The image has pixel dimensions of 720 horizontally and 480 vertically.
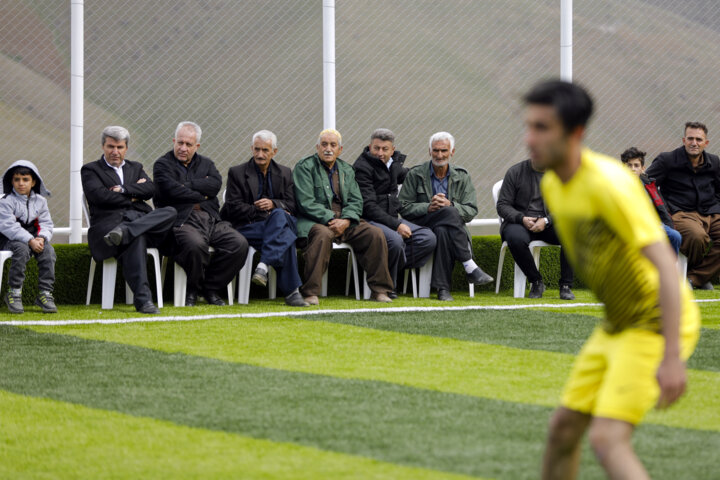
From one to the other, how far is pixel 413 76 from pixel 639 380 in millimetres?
10062

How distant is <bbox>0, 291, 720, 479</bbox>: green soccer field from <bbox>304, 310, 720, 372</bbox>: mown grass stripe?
0.02m

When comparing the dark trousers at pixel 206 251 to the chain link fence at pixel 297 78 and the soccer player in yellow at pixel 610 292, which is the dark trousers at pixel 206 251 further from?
the soccer player in yellow at pixel 610 292

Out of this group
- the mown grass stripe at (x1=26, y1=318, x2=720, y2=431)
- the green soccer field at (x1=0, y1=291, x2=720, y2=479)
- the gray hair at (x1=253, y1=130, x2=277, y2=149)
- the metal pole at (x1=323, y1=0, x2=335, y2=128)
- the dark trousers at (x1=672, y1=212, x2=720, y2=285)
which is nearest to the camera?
the green soccer field at (x1=0, y1=291, x2=720, y2=479)

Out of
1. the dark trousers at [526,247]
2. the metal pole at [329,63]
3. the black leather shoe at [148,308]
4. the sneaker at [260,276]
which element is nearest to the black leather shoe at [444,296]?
the dark trousers at [526,247]

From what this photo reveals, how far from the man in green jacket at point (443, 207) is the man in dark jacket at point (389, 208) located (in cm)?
11

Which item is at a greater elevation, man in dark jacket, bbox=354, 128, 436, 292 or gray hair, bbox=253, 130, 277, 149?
gray hair, bbox=253, 130, 277, 149

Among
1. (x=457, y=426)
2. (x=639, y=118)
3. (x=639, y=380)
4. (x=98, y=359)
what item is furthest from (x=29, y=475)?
(x=639, y=118)

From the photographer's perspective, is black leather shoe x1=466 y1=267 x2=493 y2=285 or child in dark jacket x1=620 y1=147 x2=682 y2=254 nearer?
black leather shoe x1=466 y1=267 x2=493 y2=285

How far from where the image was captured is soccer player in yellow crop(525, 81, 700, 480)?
277 cm

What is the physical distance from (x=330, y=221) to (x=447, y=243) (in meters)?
1.20

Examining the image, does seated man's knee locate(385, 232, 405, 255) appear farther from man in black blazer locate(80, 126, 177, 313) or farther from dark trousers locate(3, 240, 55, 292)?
dark trousers locate(3, 240, 55, 292)

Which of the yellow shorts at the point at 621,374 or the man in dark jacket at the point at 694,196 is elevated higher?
the man in dark jacket at the point at 694,196

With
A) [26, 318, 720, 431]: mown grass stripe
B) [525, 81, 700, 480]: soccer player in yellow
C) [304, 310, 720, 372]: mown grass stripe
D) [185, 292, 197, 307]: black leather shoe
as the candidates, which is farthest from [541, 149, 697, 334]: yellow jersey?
[185, 292, 197, 307]: black leather shoe

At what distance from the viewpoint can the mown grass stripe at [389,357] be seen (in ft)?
18.1
